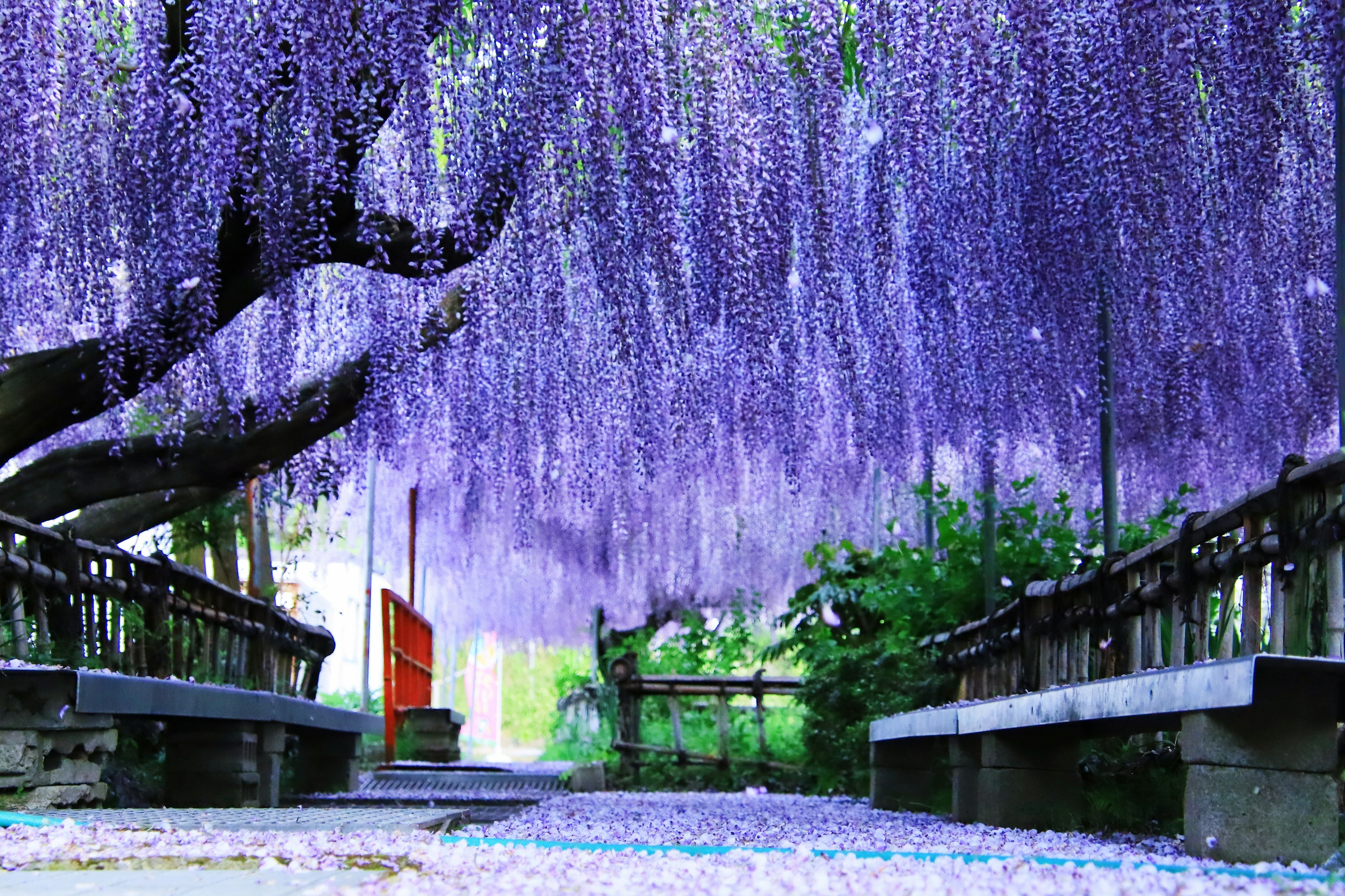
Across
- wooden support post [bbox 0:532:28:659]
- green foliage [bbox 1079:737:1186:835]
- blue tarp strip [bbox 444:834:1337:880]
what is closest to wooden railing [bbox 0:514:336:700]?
wooden support post [bbox 0:532:28:659]

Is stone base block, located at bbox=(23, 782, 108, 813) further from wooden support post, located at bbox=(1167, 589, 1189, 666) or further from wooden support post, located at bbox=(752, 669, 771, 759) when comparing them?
wooden support post, located at bbox=(752, 669, 771, 759)

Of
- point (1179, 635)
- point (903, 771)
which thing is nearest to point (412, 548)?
point (903, 771)

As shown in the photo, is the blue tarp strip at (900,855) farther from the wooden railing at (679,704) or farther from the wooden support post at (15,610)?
the wooden railing at (679,704)

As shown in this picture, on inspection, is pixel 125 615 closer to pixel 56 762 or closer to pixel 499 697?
pixel 56 762

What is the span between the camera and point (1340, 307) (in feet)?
13.9

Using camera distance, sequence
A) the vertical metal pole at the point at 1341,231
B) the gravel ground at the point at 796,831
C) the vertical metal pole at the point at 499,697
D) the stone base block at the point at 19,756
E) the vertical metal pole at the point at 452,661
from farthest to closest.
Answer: the vertical metal pole at the point at 499,697 < the vertical metal pole at the point at 452,661 < the vertical metal pole at the point at 1341,231 < the stone base block at the point at 19,756 < the gravel ground at the point at 796,831

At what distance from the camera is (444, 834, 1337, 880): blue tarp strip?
102 inches

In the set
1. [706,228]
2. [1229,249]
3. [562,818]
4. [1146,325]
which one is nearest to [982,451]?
[1146,325]

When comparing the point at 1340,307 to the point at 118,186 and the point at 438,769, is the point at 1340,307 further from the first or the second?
the point at 438,769

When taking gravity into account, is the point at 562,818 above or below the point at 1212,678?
below

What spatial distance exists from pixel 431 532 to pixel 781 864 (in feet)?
33.6

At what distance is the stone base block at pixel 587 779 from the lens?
9617 mm

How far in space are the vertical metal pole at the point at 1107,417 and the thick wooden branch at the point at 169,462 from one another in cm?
297

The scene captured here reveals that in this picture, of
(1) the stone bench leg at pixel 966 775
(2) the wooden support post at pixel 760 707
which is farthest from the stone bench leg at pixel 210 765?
(2) the wooden support post at pixel 760 707
